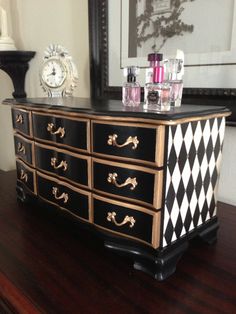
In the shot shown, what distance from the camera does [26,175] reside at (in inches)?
44.7

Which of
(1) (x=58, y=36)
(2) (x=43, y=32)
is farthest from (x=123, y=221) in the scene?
(2) (x=43, y=32)

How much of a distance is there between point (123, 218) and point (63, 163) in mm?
269

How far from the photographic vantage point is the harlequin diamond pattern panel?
28.0 inches

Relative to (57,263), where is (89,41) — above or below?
above

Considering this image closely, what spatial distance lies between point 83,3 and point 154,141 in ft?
3.21

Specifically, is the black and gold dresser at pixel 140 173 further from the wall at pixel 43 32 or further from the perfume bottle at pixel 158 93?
the wall at pixel 43 32

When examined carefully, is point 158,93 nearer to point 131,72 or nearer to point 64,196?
point 131,72

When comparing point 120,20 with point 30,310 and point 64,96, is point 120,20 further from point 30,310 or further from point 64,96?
point 30,310

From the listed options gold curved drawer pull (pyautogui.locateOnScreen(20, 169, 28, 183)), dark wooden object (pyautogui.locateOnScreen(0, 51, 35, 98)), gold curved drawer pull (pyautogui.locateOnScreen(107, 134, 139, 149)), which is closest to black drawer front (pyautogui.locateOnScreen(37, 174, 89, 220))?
gold curved drawer pull (pyautogui.locateOnScreen(20, 169, 28, 183))

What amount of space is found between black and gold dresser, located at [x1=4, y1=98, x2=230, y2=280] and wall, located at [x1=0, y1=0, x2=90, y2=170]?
589 mm

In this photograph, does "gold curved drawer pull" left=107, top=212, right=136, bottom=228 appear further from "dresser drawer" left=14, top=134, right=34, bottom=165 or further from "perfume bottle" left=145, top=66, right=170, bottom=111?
"dresser drawer" left=14, top=134, right=34, bottom=165

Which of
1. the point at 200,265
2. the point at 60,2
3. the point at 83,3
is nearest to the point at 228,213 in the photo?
the point at 200,265

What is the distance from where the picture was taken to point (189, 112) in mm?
702

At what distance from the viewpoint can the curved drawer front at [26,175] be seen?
1094 millimetres
